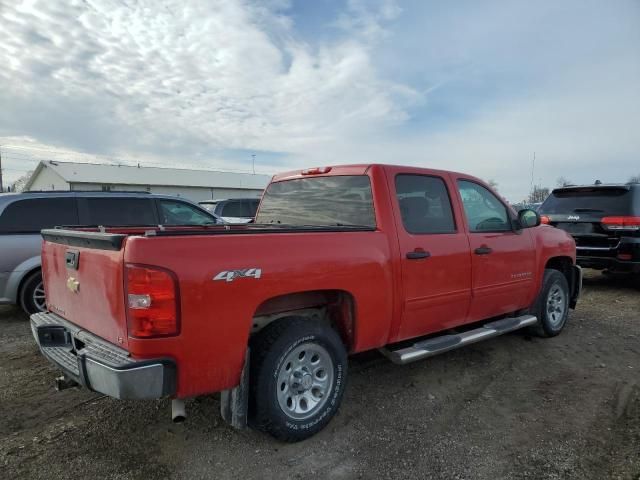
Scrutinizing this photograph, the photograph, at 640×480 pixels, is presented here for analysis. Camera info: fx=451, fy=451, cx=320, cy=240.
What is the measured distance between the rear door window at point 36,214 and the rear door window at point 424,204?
202 inches

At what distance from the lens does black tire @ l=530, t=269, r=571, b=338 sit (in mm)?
5262

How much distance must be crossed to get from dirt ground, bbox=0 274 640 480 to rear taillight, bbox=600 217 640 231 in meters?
3.66

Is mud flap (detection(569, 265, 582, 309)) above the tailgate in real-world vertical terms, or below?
below

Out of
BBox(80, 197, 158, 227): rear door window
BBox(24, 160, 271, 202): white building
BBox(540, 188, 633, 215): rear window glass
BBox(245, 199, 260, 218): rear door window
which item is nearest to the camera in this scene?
BBox(80, 197, 158, 227): rear door window

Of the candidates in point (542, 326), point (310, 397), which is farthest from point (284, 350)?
point (542, 326)

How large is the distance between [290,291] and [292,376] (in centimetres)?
62

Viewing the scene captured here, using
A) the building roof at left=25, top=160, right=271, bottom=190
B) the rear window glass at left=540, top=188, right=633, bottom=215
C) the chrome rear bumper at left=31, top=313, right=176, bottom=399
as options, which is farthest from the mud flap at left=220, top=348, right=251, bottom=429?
the building roof at left=25, top=160, right=271, bottom=190

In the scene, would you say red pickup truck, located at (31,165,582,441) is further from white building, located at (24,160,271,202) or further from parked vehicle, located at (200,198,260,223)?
white building, located at (24,160,271,202)

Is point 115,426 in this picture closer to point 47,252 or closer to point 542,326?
point 47,252

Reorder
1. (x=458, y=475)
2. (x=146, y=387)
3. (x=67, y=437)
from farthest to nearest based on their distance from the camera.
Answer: (x=67, y=437) < (x=458, y=475) < (x=146, y=387)

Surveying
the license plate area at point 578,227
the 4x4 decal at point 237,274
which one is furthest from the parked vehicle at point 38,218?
the license plate area at point 578,227

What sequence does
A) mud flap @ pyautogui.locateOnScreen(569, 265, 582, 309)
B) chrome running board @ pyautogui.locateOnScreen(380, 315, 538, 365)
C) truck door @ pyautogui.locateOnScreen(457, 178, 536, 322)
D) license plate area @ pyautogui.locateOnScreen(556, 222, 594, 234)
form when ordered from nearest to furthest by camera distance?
chrome running board @ pyautogui.locateOnScreen(380, 315, 538, 365)
truck door @ pyautogui.locateOnScreen(457, 178, 536, 322)
mud flap @ pyautogui.locateOnScreen(569, 265, 582, 309)
license plate area @ pyautogui.locateOnScreen(556, 222, 594, 234)

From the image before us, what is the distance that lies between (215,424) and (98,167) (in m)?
48.0

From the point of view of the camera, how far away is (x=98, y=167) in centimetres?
4538
